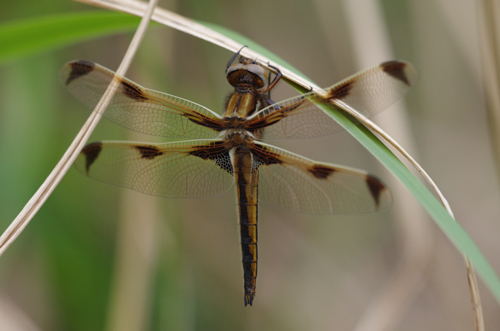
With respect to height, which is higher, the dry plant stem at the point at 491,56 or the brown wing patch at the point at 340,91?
the dry plant stem at the point at 491,56

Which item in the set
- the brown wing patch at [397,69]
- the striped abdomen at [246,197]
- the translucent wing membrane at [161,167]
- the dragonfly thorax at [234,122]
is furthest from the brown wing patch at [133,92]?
the brown wing patch at [397,69]

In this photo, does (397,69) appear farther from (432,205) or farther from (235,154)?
(235,154)

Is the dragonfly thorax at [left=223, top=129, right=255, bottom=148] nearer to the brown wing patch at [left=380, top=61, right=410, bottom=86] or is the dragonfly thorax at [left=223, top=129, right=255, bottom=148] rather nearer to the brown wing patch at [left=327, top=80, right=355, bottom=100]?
the brown wing patch at [left=327, top=80, right=355, bottom=100]

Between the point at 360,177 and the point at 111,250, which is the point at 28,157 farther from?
the point at 360,177

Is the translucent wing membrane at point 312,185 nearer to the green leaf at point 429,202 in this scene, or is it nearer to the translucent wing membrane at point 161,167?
the translucent wing membrane at point 161,167

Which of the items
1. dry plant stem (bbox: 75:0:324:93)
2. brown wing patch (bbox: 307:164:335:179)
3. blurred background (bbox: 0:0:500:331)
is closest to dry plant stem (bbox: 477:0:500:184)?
blurred background (bbox: 0:0:500:331)

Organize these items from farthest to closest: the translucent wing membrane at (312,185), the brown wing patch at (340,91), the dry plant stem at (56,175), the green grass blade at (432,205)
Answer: the translucent wing membrane at (312,185) → the brown wing patch at (340,91) → the dry plant stem at (56,175) → the green grass blade at (432,205)

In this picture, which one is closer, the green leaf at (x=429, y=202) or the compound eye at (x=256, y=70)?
the green leaf at (x=429, y=202)
